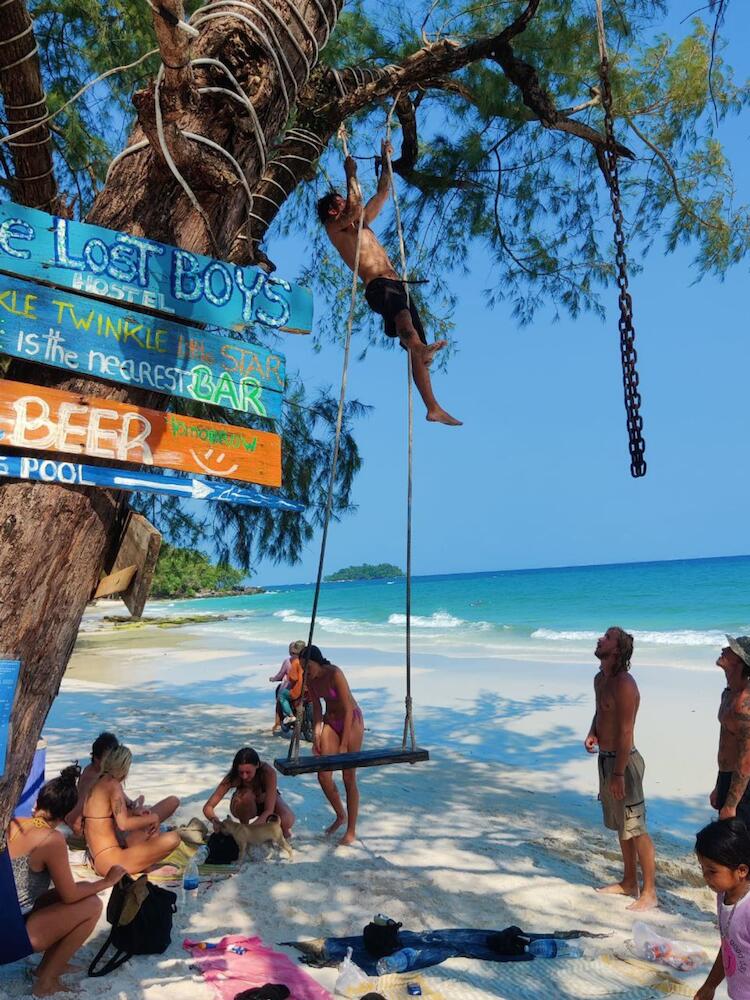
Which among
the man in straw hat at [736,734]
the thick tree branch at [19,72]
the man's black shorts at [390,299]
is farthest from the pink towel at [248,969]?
the thick tree branch at [19,72]

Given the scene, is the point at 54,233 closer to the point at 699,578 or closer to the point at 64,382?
the point at 64,382

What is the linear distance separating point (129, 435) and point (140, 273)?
41 cm

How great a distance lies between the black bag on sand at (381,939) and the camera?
329cm

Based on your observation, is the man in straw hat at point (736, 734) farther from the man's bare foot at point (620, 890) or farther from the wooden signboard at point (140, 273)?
the wooden signboard at point (140, 273)

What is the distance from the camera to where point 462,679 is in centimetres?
1432

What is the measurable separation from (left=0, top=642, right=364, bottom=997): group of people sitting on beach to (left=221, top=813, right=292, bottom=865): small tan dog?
48 millimetres

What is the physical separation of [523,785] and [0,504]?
20.1 feet

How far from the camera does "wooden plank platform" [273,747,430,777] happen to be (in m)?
2.95

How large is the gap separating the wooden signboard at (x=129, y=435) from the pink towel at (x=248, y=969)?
6.60 ft

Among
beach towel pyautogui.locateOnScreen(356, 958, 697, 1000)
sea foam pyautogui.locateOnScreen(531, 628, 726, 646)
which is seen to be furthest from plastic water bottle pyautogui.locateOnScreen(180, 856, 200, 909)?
sea foam pyautogui.locateOnScreen(531, 628, 726, 646)

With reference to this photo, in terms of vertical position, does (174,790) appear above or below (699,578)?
below

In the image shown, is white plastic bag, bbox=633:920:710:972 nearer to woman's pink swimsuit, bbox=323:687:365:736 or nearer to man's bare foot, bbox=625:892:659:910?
man's bare foot, bbox=625:892:659:910

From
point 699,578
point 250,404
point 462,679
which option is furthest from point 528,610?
→ point 250,404

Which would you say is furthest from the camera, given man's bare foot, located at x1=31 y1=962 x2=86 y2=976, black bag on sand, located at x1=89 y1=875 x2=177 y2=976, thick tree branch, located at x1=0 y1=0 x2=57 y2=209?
black bag on sand, located at x1=89 y1=875 x2=177 y2=976
